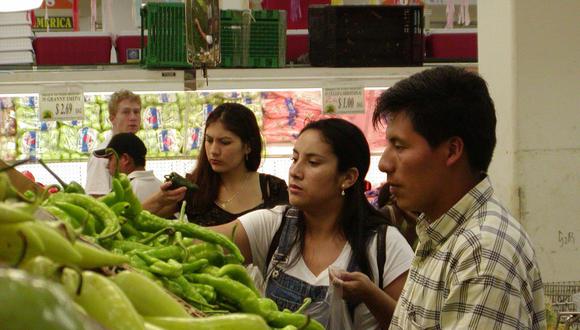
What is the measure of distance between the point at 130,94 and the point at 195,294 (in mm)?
5002

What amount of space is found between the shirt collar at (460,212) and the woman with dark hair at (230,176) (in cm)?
234

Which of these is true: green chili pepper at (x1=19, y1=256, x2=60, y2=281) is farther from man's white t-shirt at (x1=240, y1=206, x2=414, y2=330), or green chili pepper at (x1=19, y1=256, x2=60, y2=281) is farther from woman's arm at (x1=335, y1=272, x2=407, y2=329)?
man's white t-shirt at (x1=240, y1=206, x2=414, y2=330)

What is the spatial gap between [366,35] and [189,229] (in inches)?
191

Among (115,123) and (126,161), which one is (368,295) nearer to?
(126,161)

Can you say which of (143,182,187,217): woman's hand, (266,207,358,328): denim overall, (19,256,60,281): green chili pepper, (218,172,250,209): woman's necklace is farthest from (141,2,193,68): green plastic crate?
(19,256,60,281): green chili pepper

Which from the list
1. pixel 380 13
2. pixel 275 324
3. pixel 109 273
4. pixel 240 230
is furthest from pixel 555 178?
pixel 109 273

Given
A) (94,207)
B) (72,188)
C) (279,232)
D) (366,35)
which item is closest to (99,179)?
(366,35)

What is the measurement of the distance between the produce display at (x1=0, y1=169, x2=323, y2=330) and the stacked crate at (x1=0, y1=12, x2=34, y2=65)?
16.3 feet

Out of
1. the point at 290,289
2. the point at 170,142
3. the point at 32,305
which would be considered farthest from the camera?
the point at 170,142

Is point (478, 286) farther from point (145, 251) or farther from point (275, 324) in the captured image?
point (145, 251)

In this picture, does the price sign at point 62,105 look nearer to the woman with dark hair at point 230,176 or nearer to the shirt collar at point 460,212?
the woman with dark hair at point 230,176

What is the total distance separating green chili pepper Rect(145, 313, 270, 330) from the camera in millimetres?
1383

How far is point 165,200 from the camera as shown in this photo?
4.22 meters

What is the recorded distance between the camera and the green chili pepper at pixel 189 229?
2.39 metres
